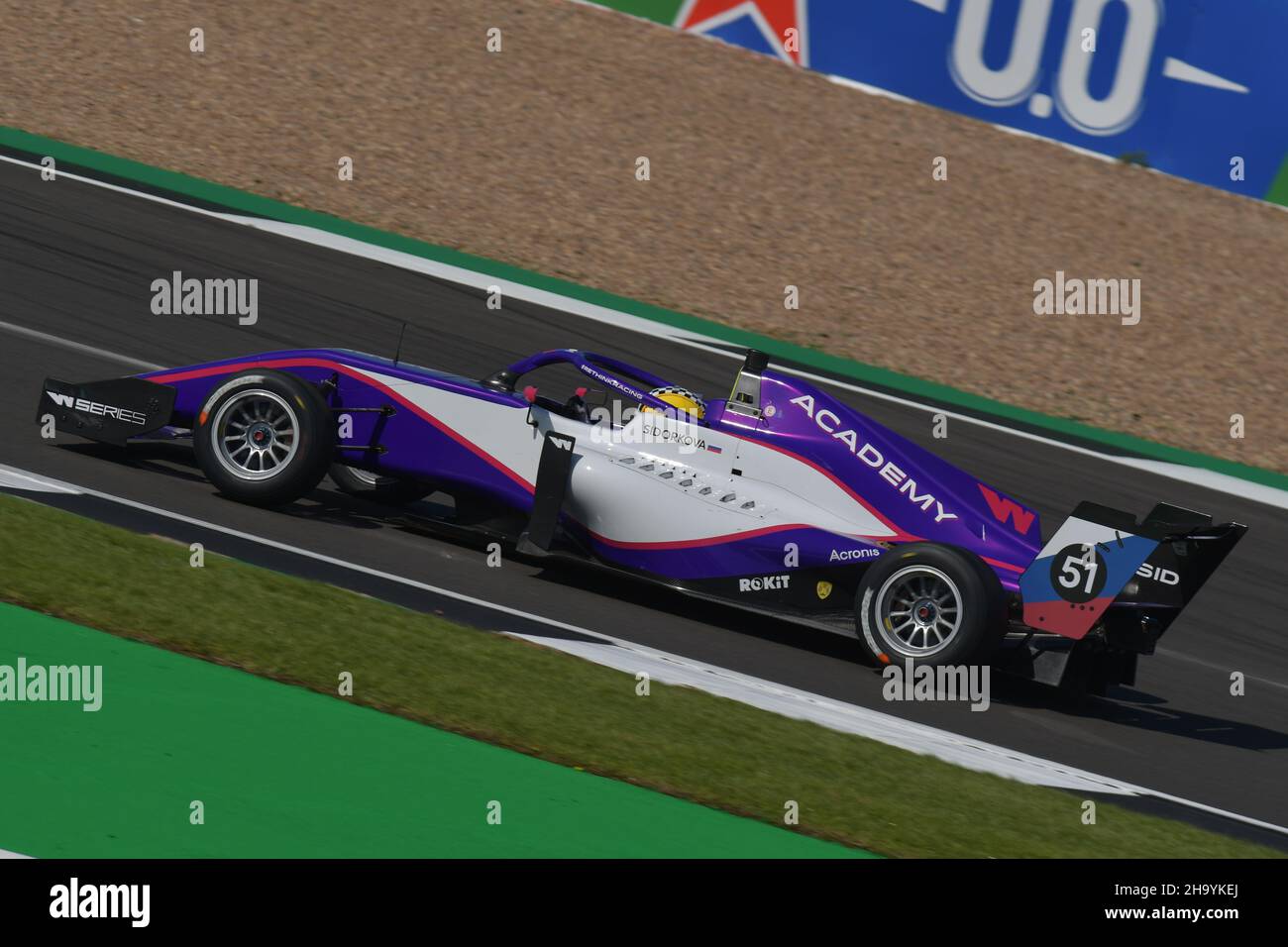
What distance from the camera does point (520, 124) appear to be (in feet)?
66.0

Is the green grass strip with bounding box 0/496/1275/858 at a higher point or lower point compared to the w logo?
lower

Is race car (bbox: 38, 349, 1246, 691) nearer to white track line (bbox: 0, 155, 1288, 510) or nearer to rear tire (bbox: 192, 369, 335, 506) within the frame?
rear tire (bbox: 192, 369, 335, 506)

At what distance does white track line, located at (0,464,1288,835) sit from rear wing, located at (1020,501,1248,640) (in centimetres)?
89

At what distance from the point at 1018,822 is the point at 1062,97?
13864mm

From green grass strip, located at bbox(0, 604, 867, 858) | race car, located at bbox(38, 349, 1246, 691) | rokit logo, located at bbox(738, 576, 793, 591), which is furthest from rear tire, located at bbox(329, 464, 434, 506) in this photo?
green grass strip, located at bbox(0, 604, 867, 858)

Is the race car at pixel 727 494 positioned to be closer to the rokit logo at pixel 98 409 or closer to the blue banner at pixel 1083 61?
the rokit logo at pixel 98 409

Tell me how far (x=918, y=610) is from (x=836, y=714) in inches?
35.0

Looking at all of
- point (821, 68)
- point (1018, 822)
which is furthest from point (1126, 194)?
point (1018, 822)

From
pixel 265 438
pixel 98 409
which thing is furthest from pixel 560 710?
pixel 98 409

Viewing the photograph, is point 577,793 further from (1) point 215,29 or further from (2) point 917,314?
(1) point 215,29

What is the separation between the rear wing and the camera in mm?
9312

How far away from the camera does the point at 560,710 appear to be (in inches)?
319

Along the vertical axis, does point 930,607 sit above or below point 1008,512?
below

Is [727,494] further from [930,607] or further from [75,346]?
[75,346]
